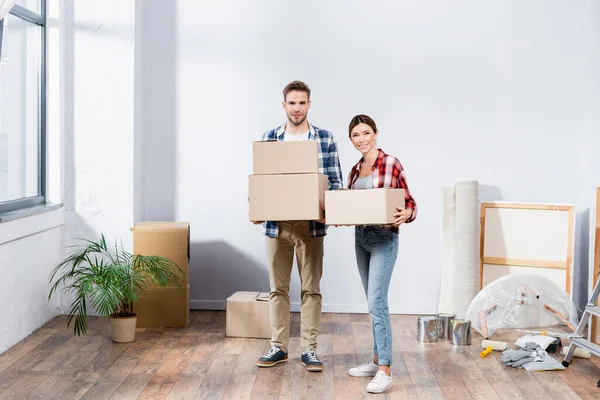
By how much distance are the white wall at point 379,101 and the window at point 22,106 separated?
0.68 meters

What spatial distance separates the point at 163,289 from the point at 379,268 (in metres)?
1.69

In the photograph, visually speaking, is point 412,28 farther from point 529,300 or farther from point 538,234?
point 529,300

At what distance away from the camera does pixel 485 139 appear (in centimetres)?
488

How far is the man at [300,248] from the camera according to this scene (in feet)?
11.4

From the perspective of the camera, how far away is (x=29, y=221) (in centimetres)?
415

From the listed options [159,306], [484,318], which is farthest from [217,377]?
[484,318]

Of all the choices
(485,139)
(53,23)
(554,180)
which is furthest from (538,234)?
(53,23)

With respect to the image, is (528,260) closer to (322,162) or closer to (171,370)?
(322,162)

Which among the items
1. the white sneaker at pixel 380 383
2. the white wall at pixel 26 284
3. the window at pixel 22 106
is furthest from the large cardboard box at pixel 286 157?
the window at pixel 22 106

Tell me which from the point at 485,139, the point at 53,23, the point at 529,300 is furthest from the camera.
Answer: the point at 485,139

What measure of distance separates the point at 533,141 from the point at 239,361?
98.9 inches

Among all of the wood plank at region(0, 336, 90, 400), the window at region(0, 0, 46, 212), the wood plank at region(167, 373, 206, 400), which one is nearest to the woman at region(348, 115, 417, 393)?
the wood plank at region(167, 373, 206, 400)

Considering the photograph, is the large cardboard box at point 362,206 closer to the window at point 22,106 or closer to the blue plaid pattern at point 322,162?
the blue plaid pattern at point 322,162

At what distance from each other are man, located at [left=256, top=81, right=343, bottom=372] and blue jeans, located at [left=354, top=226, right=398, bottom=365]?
0.91 ft
